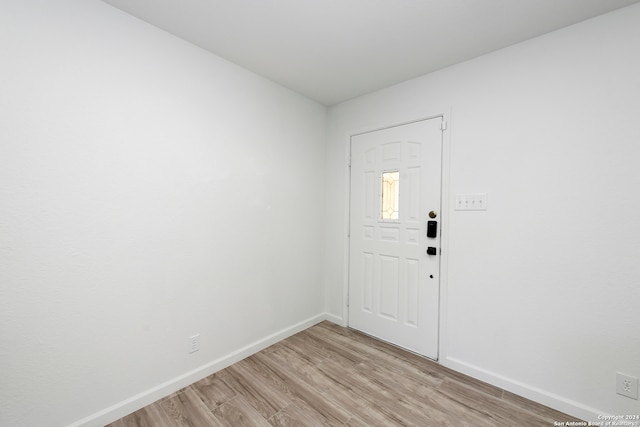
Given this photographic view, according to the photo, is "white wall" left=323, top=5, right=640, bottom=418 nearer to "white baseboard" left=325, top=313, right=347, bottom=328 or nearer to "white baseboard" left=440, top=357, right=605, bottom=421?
"white baseboard" left=440, top=357, right=605, bottom=421

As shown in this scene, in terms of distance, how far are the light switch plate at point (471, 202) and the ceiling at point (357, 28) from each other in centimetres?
113

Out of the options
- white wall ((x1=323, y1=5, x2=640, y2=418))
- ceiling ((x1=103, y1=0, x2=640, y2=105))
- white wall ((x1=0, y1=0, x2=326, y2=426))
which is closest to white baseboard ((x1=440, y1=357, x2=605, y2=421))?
white wall ((x1=323, y1=5, x2=640, y2=418))

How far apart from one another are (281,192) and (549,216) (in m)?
2.21

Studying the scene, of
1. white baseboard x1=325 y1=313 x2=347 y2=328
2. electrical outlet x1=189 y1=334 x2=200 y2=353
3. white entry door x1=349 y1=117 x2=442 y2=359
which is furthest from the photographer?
white baseboard x1=325 y1=313 x2=347 y2=328

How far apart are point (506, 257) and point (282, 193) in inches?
80.1

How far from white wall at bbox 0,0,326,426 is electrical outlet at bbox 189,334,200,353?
49mm

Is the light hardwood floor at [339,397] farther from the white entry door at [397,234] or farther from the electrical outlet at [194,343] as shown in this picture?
the white entry door at [397,234]

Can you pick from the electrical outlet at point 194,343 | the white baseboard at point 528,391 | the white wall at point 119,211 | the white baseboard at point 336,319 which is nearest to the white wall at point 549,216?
the white baseboard at point 528,391

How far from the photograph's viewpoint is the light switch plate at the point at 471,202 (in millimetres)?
2082

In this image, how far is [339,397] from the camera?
6.17 feet

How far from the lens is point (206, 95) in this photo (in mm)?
2109

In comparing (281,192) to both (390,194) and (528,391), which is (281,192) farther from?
(528,391)

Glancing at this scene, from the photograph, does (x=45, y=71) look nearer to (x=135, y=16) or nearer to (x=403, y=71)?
(x=135, y=16)

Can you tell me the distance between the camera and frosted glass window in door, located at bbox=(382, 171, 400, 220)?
102 inches
